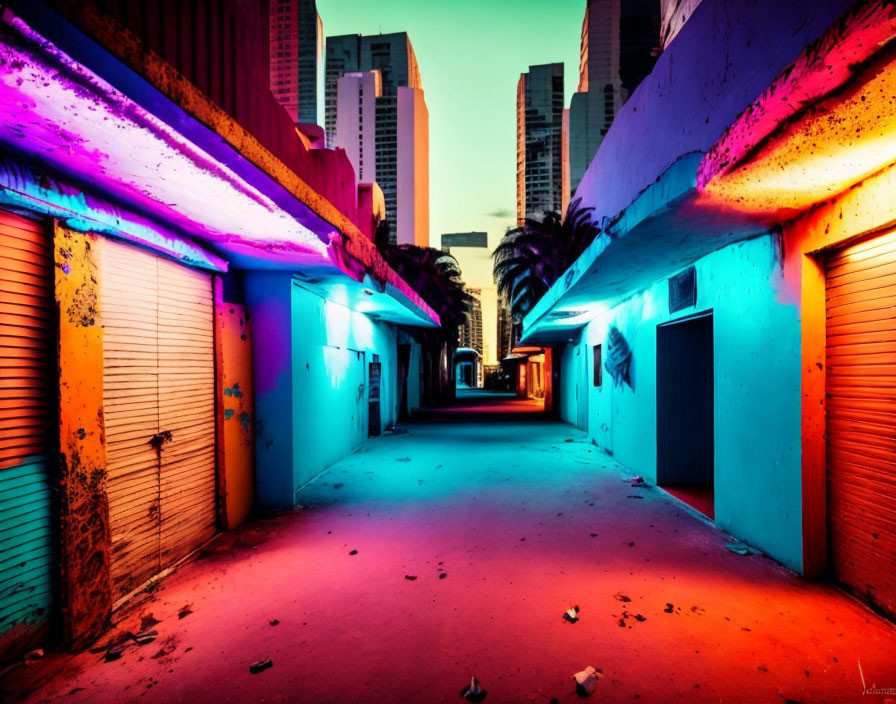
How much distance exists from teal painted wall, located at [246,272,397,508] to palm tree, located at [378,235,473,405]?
666cm

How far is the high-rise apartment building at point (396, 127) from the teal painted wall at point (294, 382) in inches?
1890

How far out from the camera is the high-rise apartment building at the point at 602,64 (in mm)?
29422

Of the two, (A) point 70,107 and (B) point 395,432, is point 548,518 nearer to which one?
(A) point 70,107

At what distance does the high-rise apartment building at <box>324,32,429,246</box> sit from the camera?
61250 millimetres

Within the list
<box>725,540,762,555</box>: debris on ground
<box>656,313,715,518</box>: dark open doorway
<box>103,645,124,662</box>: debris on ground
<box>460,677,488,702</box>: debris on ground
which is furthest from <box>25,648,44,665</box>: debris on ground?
<box>656,313,715,518</box>: dark open doorway

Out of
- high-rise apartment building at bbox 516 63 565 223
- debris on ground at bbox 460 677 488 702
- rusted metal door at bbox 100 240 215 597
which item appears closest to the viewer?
debris on ground at bbox 460 677 488 702

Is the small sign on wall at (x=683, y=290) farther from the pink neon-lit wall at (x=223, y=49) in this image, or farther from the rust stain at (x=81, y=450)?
the rust stain at (x=81, y=450)

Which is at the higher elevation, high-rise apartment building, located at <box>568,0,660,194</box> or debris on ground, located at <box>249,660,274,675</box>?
high-rise apartment building, located at <box>568,0,660,194</box>

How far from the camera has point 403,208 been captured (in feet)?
199

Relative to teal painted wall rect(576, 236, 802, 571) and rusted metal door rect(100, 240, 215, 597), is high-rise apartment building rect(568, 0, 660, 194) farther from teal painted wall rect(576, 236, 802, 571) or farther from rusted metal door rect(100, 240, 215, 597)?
rusted metal door rect(100, 240, 215, 597)

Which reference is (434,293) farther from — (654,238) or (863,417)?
(863,417)

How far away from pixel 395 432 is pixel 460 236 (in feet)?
415

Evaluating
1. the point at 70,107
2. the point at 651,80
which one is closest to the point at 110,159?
the point at 70,107

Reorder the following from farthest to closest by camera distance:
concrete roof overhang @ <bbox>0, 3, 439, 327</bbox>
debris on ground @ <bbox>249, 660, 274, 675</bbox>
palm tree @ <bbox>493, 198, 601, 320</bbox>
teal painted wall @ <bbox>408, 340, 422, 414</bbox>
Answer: teal painted wall @ <bbox>408, 340, 422, 414</bbox> → palm tree @ <bbox>493, 198, 601, 320</bbox> → debris on ground @ <bbox>249, 660, 274, 675</bbox> → concrete roof overhang @ <bbox>0, 3, 439, 327</bbox>
